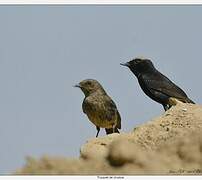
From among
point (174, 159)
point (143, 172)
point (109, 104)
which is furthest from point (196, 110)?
point (143, 172)

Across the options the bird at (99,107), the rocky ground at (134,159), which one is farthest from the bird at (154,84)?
the rocky ground at (134,159)

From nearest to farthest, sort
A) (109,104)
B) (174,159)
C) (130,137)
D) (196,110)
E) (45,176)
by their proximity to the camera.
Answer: (45,176), (174,159), (130,137), (196,110), (109,104)

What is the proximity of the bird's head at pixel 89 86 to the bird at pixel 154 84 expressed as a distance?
1272 mm

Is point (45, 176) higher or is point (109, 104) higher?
point (109, 104)

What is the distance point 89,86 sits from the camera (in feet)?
52.4

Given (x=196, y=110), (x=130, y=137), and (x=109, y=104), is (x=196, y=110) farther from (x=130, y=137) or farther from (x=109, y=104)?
(x=109, y=104)

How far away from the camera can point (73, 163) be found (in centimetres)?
938

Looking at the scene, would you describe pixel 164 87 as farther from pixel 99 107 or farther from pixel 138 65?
pixel 99 107

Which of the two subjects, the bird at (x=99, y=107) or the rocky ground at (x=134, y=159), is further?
the bird at (x=99, y=107)

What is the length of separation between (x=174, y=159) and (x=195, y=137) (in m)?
0.61

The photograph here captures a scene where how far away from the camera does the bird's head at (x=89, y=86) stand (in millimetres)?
15922

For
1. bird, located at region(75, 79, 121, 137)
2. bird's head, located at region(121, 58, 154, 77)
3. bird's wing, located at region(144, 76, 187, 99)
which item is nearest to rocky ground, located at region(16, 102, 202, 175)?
bird, located at region(75, 79, 121, 137)

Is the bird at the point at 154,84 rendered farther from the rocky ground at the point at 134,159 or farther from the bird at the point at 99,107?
the rocky ground at the point at 134,159

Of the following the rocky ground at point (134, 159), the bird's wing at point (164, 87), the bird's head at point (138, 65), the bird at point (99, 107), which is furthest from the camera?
the bird's head at point (138, 65)
